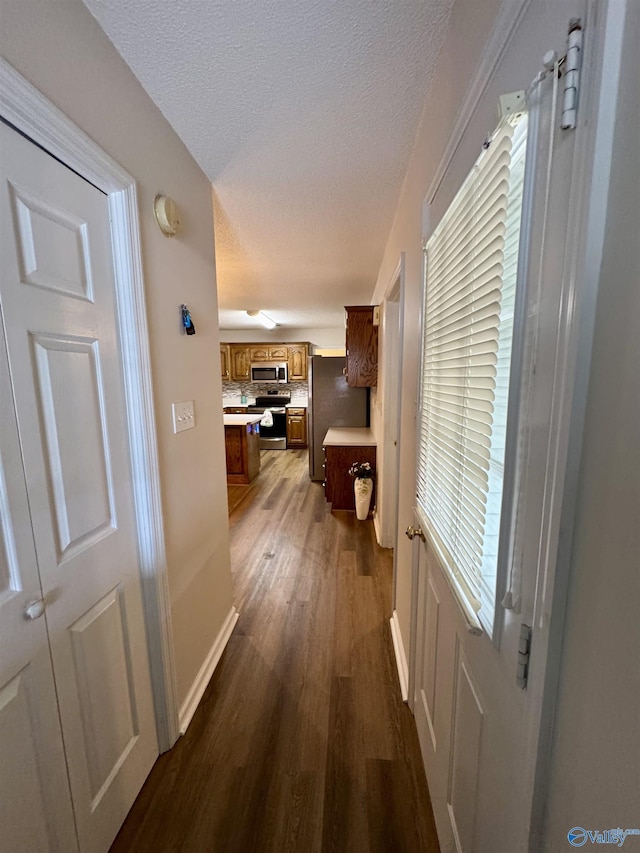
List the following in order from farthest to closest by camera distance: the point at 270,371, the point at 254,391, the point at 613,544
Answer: the point at 254,391, the point at 270,371, the point at 613,544

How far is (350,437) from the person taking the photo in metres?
3.93

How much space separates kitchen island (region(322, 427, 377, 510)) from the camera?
3637 millimetres

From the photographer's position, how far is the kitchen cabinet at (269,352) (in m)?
6.70

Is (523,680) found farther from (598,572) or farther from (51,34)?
(51,34)

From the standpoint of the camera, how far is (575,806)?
43 cm

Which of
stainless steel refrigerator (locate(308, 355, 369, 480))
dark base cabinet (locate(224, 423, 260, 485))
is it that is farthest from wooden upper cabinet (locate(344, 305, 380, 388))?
dark base cabinet (locate(224, 423, 260, 485))

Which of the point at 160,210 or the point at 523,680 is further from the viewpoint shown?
the point at 160,210

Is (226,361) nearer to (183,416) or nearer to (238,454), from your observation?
(238,454)

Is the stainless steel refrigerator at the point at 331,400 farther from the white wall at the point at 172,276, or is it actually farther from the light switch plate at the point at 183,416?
the light switch plate at the point at 183,416

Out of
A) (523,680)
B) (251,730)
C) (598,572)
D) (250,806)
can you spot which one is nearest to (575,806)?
(523,680)

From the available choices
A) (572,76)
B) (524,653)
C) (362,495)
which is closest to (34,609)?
(524,653)

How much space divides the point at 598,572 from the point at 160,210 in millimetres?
1569

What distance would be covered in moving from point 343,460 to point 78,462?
2981mm

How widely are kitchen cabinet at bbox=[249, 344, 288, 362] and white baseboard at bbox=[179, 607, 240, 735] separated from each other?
5.33 metres
